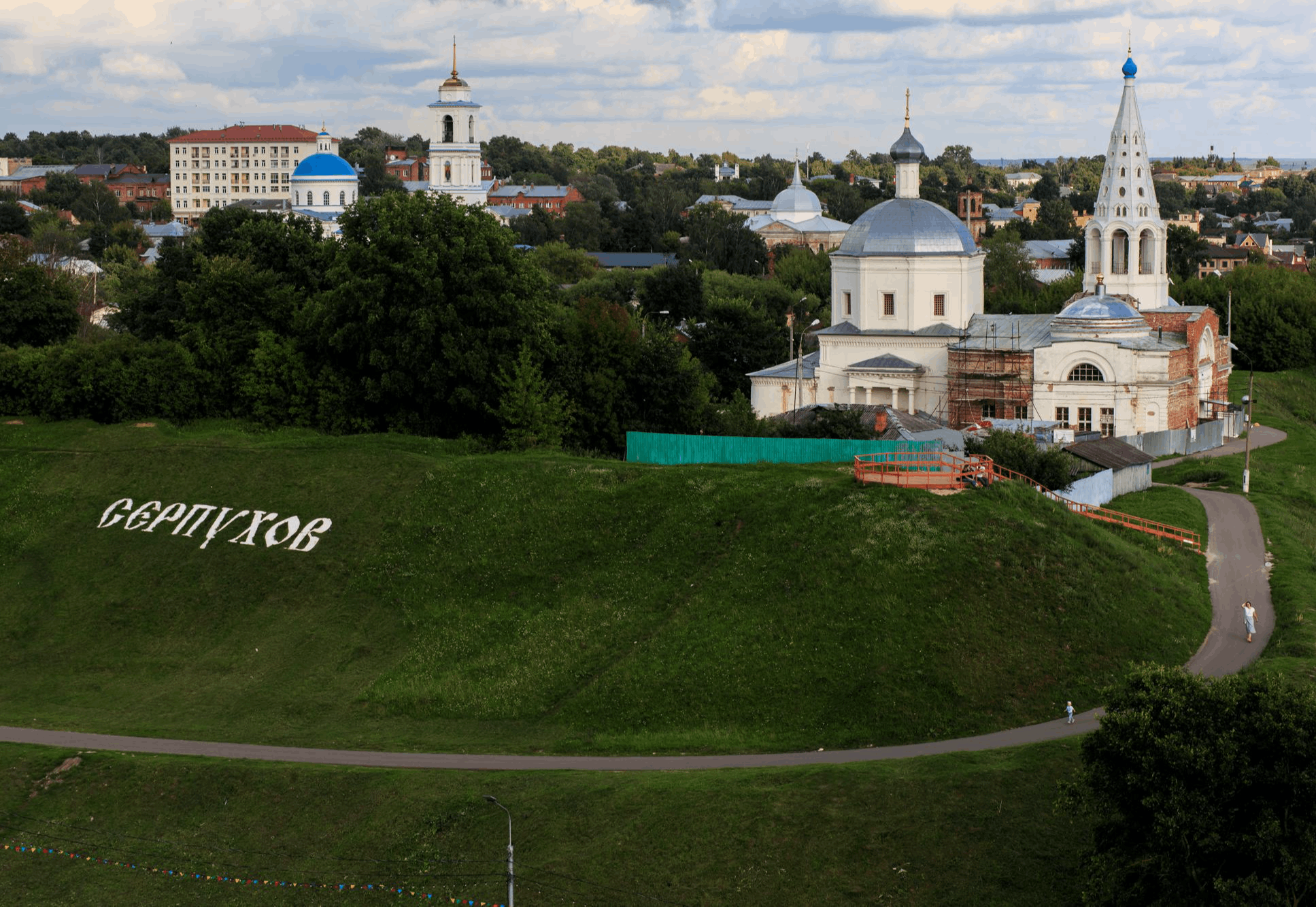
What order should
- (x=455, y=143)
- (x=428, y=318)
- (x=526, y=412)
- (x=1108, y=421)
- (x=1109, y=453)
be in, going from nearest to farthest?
(x=526, y=412)
(x=428, y=318)
(x=1109, y=453)
(x=1108, y=421)
(x=455, y=143)

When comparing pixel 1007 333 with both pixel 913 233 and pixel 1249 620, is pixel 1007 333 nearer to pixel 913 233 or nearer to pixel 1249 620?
pixel 913 233

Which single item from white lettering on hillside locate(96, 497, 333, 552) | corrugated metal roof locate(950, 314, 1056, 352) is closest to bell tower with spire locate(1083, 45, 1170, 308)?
corrugated metal roof locate(950, 314, 1056, 352)

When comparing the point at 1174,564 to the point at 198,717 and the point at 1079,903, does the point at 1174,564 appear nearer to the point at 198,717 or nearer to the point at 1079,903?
the point at 1079,903

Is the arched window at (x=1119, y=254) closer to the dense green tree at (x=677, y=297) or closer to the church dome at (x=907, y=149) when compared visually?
the church dome at (x=907, y=149)

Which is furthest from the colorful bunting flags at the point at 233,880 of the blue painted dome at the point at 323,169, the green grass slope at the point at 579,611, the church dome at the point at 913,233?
the blue painted dome at the point at 323,169

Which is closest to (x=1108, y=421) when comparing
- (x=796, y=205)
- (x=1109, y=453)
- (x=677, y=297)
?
(x=1109, y=453)

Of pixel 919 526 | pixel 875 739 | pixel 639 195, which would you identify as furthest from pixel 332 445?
pixel 639 195

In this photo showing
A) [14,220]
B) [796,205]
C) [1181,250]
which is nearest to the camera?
[1181,250]
